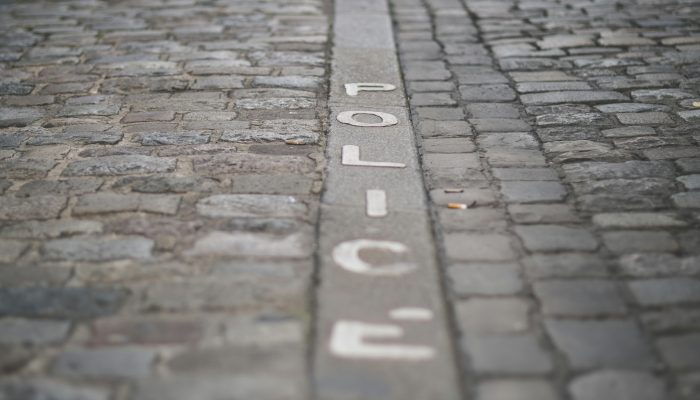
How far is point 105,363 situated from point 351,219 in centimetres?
127

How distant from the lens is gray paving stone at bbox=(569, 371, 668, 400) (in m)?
2.23

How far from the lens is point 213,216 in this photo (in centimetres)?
337

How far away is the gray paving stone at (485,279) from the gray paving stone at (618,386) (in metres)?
0.53

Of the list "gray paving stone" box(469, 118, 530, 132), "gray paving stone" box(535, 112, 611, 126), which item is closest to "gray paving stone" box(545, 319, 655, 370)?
"gray paving stone" box(469, 118, 530, 132)

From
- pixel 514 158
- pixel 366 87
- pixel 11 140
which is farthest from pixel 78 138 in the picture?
pixel 514 158

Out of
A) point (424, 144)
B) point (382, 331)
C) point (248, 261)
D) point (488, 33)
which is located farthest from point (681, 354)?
point (488, 33)

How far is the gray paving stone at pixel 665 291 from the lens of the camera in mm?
2697

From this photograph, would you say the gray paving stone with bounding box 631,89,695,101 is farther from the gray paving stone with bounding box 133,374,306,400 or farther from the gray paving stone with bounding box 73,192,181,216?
the gray paving stone with bounding box 133,374,306,400

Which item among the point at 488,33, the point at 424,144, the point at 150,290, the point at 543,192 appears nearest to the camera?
the point at 150,290

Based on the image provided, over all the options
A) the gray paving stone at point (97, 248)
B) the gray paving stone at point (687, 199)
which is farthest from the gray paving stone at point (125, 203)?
the gray paving stone at point (687, 199)

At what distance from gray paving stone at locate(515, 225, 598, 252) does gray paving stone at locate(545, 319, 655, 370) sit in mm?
534

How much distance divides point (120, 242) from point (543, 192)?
1930 mm

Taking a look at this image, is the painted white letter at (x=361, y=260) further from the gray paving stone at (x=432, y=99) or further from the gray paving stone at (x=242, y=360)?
the gray paving stone at (x=432, y=99)

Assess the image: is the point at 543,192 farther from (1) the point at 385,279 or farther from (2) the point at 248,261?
(2) the point at 248,261
